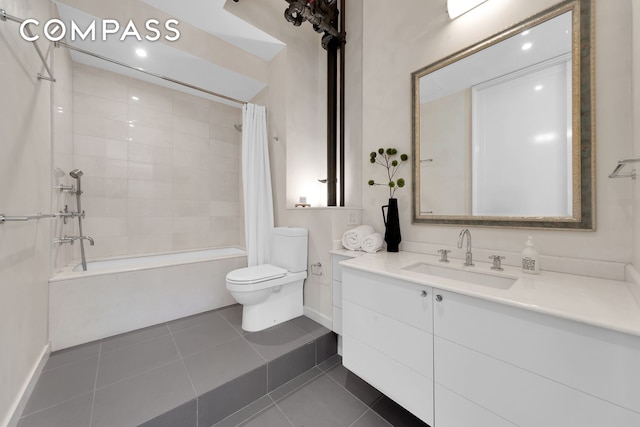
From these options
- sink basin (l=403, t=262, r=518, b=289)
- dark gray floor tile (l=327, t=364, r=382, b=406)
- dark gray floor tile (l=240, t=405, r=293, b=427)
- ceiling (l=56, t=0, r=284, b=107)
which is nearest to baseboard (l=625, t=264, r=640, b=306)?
sink basin (l=403, t=262, r=518, b=289)

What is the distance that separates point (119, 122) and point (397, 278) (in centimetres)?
315

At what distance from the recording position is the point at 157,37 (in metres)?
1.97

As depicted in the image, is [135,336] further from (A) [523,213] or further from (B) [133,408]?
(A) [523,213]

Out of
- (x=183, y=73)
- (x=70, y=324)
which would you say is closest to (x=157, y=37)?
(x=183, y=73)

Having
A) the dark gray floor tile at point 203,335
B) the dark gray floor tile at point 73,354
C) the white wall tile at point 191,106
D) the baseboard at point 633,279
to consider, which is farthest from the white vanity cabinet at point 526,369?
the white wall tile at point 191,106

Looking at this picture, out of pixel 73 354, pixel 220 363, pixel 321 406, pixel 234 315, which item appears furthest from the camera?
pixel 234 315

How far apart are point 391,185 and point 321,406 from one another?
1439 mm

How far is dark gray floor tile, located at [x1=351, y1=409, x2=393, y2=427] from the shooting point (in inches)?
47.4

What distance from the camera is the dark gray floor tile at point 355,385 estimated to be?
1.38 meters

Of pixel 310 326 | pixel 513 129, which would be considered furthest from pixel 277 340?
pixel 513 129

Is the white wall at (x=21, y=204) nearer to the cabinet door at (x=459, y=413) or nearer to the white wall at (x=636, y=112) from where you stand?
the cabinet door at (x=459, y=413)

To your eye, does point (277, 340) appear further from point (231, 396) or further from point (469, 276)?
point (469, 276)

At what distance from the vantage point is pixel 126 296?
1.82 m

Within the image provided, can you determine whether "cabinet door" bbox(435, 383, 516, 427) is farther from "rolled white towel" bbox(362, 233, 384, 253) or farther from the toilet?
the toilet
